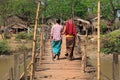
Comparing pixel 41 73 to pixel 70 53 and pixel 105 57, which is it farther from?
pixel 105 57

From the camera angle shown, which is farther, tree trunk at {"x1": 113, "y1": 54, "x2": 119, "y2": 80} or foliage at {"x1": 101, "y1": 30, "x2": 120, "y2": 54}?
foliage at {"x1": 101, "y1": 30, "x2": 120, "y2": 54}

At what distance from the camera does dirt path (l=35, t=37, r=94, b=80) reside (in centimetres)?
1106

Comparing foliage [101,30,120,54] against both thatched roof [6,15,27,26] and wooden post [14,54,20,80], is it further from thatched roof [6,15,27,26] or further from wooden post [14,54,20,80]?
thatched roof [6,15,27,26]

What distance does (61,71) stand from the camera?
39.8ft

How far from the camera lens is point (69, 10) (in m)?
67.3

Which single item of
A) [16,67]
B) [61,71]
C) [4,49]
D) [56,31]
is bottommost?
[61,71]

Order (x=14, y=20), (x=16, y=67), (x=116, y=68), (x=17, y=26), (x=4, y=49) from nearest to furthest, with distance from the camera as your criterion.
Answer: (x=116, y=68), (x=16, y=67), (x=4, y=49), (x=17, y=26), (x=14, y=20)

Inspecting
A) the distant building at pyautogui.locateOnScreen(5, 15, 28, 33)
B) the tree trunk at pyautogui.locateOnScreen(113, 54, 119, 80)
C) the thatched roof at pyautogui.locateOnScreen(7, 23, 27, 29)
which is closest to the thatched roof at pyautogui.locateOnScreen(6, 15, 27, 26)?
the distant building at pyautogui.locateOnScreen(5, 15, 28, 33)

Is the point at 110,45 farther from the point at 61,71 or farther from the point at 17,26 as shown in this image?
the point at 17,26

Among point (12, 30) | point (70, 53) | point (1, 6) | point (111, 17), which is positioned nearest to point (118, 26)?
point (111, 17)

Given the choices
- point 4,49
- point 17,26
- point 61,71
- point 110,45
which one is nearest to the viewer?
point 61,71

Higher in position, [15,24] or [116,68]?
[15,24]

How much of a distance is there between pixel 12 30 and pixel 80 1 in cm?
1720

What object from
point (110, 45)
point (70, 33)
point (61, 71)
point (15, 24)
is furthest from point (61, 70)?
point (15, 24)
